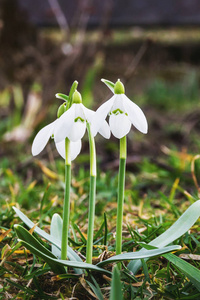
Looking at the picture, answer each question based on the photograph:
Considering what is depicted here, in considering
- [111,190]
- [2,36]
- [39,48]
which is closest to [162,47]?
[39,48]

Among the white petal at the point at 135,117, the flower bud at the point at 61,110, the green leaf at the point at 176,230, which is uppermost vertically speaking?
the flower bud at the point at 61,110

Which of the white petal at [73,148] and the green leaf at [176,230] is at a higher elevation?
the white petal at [73,148]

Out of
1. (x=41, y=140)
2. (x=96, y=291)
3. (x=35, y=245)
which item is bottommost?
(x=96, y=291)

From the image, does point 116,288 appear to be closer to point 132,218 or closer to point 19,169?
point 132,218

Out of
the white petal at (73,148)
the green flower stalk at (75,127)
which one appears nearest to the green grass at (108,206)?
the green flower stalk at (75,127)

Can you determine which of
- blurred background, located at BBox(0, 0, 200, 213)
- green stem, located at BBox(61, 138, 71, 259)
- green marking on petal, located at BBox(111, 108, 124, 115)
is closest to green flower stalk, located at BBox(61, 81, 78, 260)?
green stem, located at BBox(61, 138, 71, 259)

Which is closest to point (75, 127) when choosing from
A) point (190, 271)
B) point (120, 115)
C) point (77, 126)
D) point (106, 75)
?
point (77, 126)

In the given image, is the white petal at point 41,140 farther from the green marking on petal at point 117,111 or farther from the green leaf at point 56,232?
the green leaf at point 56,232

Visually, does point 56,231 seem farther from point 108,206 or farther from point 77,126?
point 108,206
